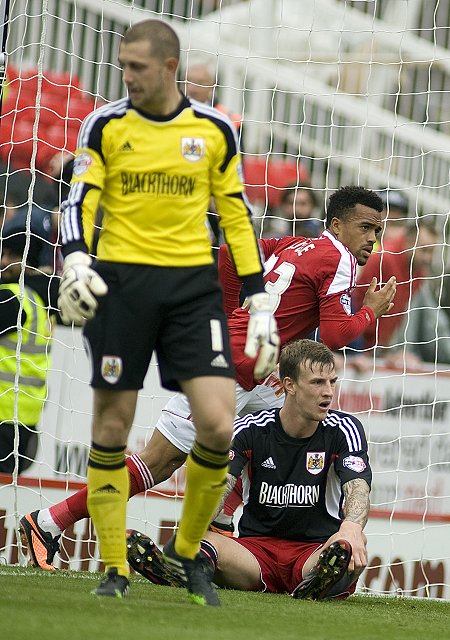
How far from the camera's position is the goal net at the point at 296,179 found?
784 cm

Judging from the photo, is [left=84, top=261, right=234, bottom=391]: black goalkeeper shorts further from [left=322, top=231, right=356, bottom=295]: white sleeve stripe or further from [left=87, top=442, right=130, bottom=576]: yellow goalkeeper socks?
[left=322, top=231, right=356, bottom=295]: white sleeve stripe

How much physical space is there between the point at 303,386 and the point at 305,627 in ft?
5.65

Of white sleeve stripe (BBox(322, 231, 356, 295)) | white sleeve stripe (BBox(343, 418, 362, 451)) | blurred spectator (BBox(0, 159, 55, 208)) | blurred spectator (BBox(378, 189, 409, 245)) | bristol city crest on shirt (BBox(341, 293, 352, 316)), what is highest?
blurred spectator (BBox(378, 189, 409, 245))

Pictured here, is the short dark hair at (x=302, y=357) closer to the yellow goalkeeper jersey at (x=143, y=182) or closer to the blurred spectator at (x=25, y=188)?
the yellow goalkeeper jersey at (x=143, y=182)

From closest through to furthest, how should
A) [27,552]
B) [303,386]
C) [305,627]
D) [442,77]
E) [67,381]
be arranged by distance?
[305,627], [303,386], [27,552], [67,381], [442,77]

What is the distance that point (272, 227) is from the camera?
10.3 m

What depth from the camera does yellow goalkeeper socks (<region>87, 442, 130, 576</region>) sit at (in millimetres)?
4699

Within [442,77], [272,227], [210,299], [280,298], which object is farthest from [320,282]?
[442,77]

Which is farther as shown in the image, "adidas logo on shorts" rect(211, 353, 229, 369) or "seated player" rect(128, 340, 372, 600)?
"seated player" rect(128, 340, 372, 600)

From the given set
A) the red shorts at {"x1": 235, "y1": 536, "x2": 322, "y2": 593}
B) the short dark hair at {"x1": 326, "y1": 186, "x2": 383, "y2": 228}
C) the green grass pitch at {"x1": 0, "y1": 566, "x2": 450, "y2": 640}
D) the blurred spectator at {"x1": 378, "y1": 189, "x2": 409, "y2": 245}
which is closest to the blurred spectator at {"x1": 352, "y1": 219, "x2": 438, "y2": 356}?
the blurred spectator at {"x1": 378, "y1": 189, "x2": 409, "y2": 245}

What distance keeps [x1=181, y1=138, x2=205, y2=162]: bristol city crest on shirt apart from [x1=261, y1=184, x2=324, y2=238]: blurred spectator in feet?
15.0

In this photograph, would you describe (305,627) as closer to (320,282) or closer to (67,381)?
(320,282)

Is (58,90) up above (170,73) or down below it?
above

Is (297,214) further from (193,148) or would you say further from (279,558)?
(193,148)
